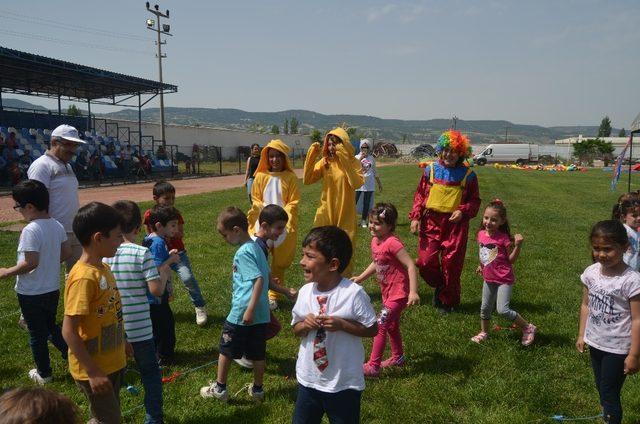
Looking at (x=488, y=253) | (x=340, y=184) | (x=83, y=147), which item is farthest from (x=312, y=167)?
(x=83, y=147)

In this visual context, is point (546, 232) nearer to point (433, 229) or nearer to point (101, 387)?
point (433, 229)

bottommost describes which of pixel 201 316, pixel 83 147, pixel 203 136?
pixel 201 316

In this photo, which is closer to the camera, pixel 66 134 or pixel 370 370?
pixel 370 370

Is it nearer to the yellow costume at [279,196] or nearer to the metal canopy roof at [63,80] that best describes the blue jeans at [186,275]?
the yellow costume at [279,196]

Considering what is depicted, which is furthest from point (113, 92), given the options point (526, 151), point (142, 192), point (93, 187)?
point (526, 151)

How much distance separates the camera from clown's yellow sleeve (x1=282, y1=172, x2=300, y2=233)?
5.77 metres

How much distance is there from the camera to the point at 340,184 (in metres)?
5.80

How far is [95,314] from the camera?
2676 millimetres

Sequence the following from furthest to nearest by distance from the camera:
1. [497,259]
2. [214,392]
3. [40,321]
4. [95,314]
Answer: [497,259]
[40,321]
[214,392]
[95,314]

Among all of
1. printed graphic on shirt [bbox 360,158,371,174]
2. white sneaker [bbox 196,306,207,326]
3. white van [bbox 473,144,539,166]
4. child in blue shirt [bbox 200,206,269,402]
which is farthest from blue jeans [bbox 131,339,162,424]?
white van [bbox 473,144,539,166]

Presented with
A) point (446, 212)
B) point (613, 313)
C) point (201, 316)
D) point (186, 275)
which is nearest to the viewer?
point (613, 313)

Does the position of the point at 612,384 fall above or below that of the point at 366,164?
below

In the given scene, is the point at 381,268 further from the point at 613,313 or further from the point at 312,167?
the point at 312,167

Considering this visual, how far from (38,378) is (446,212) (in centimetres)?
431
